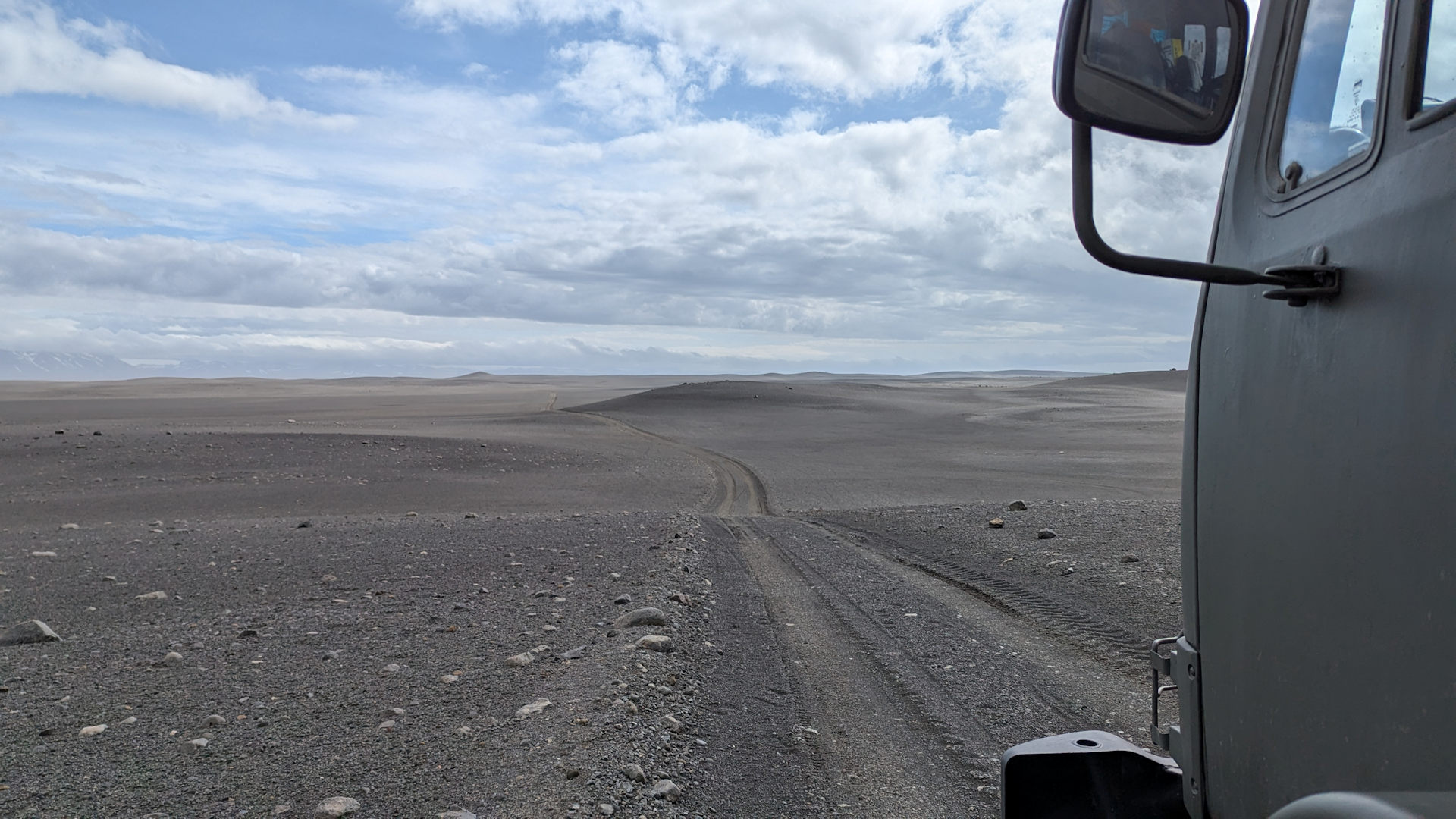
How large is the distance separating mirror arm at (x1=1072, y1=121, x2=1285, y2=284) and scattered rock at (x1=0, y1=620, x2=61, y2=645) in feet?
21.8

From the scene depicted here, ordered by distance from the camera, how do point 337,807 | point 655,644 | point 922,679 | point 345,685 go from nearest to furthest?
point 337,807
point 345,685
point 922,679
point 655,644

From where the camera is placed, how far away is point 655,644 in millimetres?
5488

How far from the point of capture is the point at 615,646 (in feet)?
18.2

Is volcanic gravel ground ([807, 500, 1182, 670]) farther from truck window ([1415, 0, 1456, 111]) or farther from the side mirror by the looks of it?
truck window ([1415, 0, 1456, 111])

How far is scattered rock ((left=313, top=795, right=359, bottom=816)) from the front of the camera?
11.0ft

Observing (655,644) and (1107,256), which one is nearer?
→ (1107,256)

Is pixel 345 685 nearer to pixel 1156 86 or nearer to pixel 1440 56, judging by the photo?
pixel 1156 86

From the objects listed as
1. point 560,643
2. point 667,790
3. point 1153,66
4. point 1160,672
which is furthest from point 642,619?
point 1153,66

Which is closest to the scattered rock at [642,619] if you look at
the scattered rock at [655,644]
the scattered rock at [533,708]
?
the scattered rock at [655,644]

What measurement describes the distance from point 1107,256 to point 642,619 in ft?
15.8

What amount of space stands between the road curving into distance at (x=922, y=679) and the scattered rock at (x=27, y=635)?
4.20 m

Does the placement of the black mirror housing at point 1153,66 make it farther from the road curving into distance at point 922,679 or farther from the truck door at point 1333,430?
the road curving into distance at point 922,679

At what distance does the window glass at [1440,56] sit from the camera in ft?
4.73

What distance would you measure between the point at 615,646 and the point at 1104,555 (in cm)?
538
